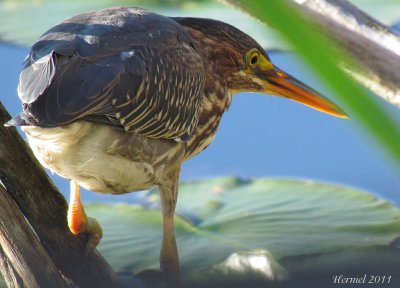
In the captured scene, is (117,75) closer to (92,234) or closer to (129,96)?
(129,96)

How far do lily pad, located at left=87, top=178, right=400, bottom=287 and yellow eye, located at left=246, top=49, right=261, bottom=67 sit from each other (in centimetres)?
51

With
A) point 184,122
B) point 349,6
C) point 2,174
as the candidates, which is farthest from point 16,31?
point 349,6

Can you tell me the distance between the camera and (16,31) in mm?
3482

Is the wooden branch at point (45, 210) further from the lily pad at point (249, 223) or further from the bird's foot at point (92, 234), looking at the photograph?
the lily pad at point (249, 223)

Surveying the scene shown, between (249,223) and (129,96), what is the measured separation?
110cm

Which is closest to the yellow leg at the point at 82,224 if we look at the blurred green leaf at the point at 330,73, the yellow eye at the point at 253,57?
the yellow eye at the point at 253,57

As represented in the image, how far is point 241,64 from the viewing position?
2590 mm

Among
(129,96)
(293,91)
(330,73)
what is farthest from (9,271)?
(330,73)

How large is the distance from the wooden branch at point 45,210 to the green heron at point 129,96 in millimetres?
45

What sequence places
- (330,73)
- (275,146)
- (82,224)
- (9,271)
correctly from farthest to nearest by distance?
(275,146) < (82,224) < (9,271) < (330,73)

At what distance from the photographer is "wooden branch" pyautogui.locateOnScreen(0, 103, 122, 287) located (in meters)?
1.73

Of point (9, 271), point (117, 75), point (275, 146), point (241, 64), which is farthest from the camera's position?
point (275, 146)

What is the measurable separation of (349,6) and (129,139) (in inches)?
27.8

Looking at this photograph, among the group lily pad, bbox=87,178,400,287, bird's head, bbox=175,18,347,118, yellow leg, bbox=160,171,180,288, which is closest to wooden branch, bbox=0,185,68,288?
yellow leg, bbox=160,171,180,288
